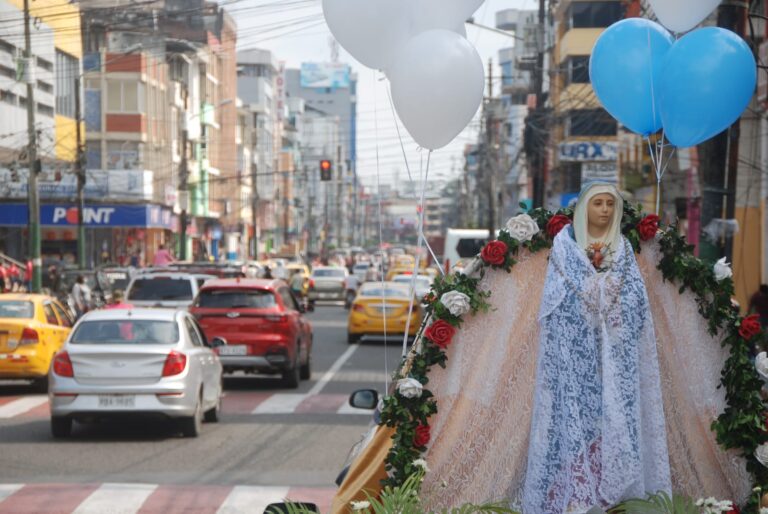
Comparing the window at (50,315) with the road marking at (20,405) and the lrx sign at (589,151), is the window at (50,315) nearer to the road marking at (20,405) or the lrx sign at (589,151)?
the road marking at (20,405)

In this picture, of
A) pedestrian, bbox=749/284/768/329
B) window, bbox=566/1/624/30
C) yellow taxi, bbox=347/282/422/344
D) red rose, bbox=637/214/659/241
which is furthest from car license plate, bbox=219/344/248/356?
window, bbox=566/1/624/30

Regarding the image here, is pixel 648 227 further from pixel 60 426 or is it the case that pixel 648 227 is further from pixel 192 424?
pixel 60 426

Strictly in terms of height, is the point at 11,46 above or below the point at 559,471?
above

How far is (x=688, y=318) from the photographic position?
22.3 feet

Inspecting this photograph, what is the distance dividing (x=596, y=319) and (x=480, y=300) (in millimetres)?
579

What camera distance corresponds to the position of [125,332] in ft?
52.1

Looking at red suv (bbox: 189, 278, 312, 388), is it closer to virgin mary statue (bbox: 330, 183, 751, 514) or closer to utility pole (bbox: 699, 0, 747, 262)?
utility pole (bbox: 699, 0, 747, 262)

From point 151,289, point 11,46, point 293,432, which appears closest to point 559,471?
point 293,432

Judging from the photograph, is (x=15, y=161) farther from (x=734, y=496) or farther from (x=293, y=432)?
(x=734, y=496)

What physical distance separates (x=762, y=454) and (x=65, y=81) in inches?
1835

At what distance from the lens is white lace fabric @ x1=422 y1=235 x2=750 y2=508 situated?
6.59 m

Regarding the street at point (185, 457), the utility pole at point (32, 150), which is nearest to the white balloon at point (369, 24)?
the street at point (185, 457)

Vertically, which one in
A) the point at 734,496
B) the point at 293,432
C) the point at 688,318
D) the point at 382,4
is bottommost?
the point at 293,432

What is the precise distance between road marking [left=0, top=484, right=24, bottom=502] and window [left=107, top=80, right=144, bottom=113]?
184 ft
